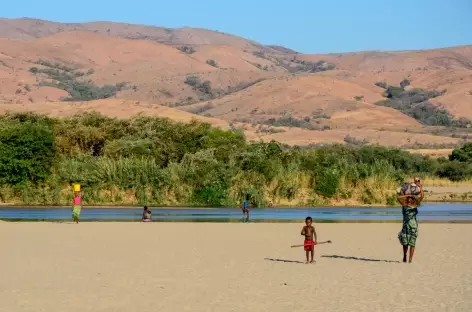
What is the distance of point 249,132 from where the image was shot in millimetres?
115375

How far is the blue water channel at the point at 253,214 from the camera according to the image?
34.2 m

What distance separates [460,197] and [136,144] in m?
16.0

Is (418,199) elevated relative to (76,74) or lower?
lower

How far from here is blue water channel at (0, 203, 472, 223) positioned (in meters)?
34.2

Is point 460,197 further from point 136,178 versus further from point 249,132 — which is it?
point 249,132
